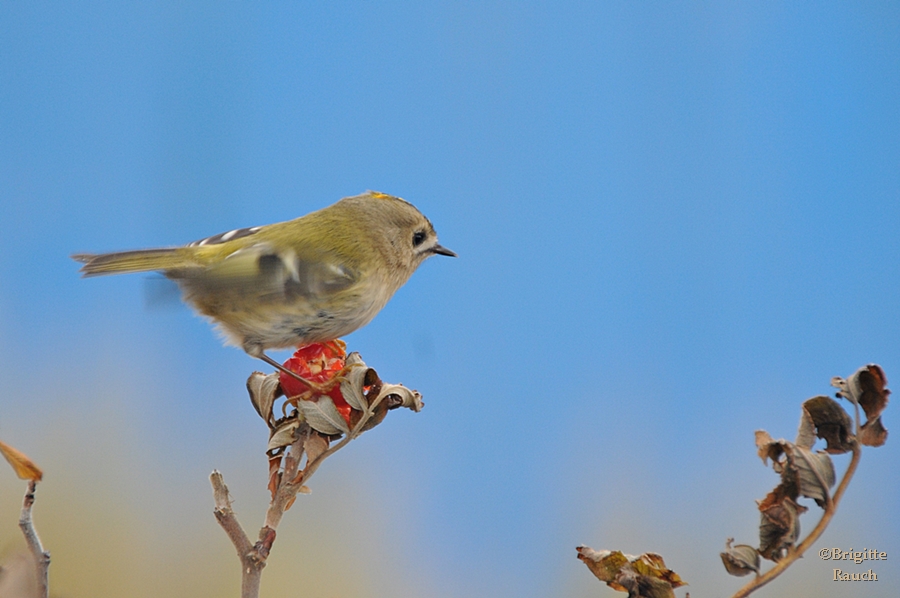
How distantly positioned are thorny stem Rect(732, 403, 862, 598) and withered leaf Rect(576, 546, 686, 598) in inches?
1.8

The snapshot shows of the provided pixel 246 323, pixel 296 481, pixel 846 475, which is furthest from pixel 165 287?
pixel 846 475

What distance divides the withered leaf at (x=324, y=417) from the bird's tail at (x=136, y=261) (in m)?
0.42

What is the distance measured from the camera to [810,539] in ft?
1.60

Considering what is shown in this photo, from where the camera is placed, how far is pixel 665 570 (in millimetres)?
502

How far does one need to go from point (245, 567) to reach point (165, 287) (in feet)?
1.55

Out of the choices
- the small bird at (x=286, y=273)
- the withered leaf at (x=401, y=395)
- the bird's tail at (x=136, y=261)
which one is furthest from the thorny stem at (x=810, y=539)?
the bird's tail at (x=136, y=261)

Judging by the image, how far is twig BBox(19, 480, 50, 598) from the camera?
40 centimetres

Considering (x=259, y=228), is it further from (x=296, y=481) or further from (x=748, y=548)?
(x=748, y=548)

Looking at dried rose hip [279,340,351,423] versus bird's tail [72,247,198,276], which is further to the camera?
bird's tail [72,247,198,276]

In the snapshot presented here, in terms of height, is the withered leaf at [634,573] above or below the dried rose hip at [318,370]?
below

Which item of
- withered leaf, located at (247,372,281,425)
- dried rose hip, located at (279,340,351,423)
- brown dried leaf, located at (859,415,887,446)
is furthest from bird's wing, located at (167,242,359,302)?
brown dried leaf, located at (859,415,887,446)

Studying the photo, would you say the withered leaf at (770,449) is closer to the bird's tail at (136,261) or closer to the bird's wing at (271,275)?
→ the bird's wing at (271,275)

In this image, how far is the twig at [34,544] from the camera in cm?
40

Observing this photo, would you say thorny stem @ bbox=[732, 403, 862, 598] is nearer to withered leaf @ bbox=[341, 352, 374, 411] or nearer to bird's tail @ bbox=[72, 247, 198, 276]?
withered leaf @ bbox=[341, 352, 374, 411]
